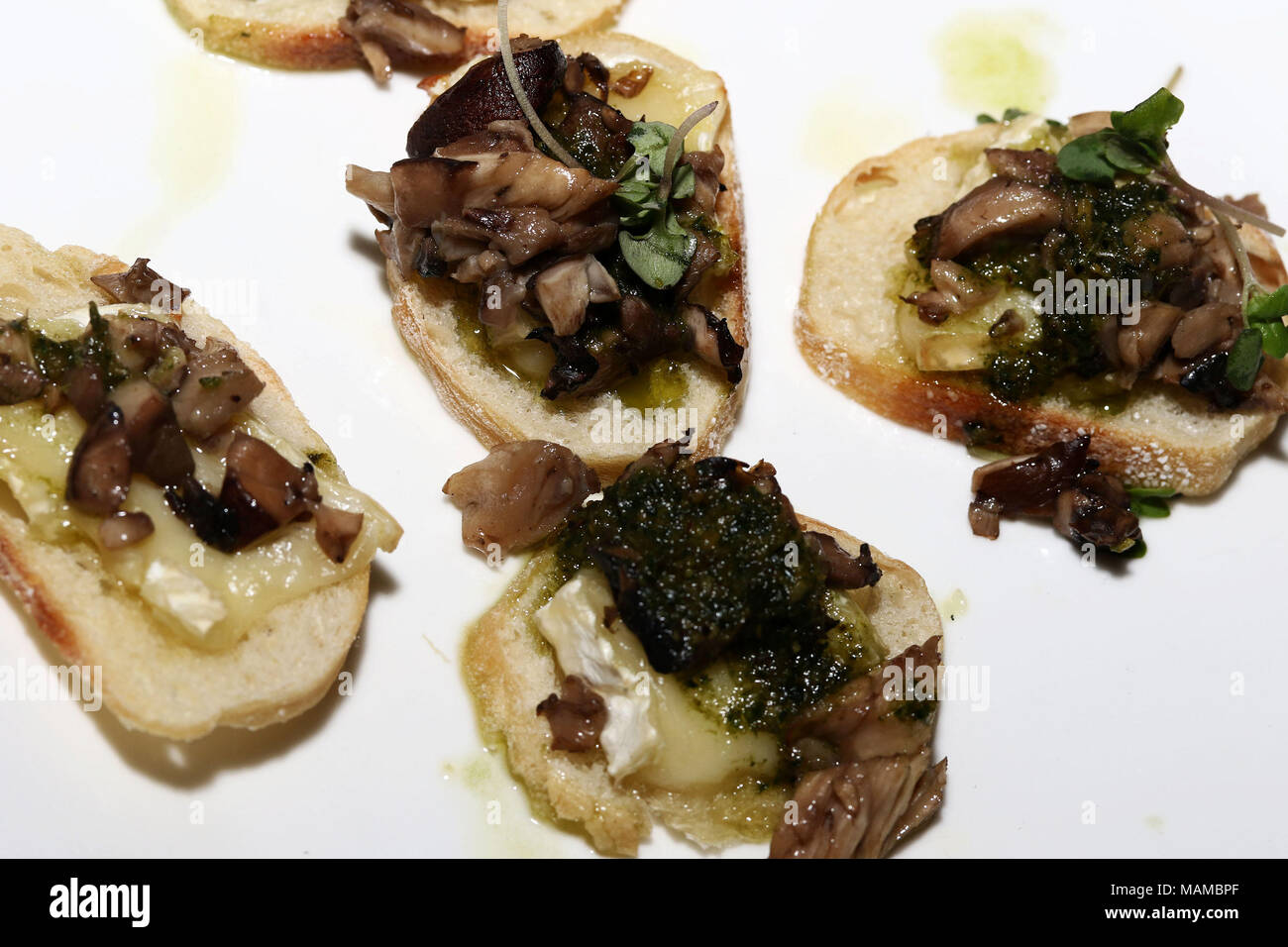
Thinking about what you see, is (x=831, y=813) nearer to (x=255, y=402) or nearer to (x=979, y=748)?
(x=979, y=748)

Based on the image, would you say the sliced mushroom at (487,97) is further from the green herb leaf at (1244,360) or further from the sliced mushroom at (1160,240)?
the green herb leaf at (1244,360)

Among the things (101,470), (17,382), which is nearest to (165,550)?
(101,470)

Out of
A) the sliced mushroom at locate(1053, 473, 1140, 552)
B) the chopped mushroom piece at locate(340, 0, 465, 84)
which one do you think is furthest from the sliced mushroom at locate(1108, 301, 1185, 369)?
the chopped mushroom piece at locate(340, 0, 465, 84)

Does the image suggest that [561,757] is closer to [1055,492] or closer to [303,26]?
[1055,492]

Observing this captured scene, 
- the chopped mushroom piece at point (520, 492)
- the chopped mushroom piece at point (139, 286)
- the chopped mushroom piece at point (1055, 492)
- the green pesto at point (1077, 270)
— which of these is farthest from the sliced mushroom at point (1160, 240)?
the chopped mushroom piece at point (139, 286)

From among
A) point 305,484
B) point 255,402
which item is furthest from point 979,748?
point 255,402

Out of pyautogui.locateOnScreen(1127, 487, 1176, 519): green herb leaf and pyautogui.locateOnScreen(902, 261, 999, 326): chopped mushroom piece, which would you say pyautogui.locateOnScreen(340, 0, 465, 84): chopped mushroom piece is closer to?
pyautogui.locateOnScreen(902, 261, 999, 326): chopped mushroom piece
